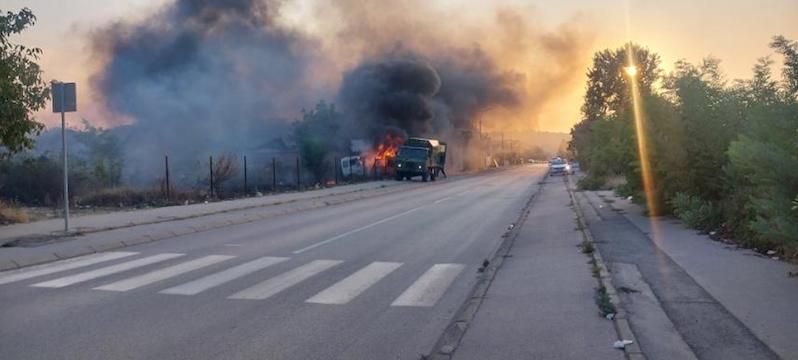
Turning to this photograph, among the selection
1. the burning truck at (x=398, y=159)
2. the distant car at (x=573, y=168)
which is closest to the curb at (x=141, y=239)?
the burning truck at (x=398, y=159)

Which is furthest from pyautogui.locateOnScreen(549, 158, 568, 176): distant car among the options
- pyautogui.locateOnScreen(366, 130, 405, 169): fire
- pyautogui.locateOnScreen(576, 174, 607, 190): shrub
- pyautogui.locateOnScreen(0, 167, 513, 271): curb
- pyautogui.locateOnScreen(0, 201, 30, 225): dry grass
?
pyautogui.locateOnScreen(0, 201, 30, 225): dry grass

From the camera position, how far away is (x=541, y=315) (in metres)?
8.11

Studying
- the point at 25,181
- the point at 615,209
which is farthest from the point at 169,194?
the point at 615,209

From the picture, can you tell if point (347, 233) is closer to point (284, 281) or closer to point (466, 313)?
point (284, 281)

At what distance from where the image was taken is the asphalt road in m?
6.94

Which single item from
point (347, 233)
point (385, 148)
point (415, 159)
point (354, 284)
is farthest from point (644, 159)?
point (385, 148)

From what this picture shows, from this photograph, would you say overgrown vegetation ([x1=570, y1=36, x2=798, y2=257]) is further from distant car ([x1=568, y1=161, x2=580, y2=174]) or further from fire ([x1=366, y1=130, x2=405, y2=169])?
distant car ([x1=568, y1=161, x2=580, y2=174])

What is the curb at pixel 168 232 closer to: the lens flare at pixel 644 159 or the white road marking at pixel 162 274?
the white road marking at pixel 162 274

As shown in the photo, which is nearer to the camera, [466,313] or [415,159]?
[466,313]

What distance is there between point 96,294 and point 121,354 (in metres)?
3.22

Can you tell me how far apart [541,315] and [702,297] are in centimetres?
214

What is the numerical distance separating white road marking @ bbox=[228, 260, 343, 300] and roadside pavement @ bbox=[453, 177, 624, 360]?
8.35ft

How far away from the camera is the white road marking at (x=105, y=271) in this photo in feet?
34.4

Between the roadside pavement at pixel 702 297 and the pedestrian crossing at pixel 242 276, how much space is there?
7.90 feet
